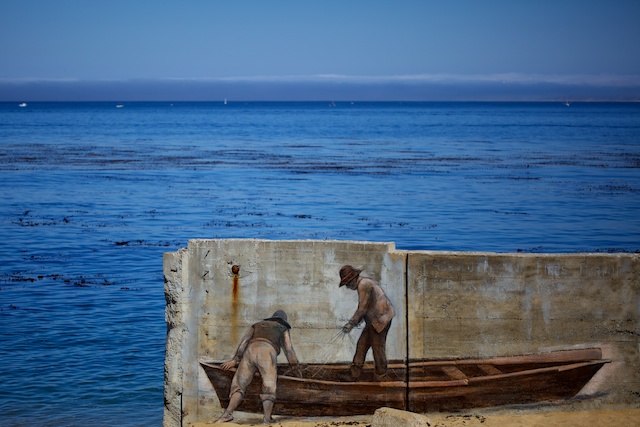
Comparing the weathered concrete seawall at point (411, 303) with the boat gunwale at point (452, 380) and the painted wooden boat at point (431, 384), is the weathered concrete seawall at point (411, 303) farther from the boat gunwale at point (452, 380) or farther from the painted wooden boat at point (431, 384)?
the boat gunwale at point (452, 380)

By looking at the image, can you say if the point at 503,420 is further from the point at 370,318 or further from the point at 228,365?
the point at 228,365

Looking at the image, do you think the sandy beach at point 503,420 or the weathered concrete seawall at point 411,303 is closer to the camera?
the sandy beach at point 503,420

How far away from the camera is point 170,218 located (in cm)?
3334

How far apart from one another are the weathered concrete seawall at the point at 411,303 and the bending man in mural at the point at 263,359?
0.39ft

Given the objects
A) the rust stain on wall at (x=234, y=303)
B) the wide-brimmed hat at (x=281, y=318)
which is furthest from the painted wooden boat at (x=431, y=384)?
the wide-brimmed hat at (x=281, y=318)

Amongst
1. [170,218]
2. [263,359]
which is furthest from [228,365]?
[170,218]

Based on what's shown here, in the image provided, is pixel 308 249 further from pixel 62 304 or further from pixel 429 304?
pixel 62 304

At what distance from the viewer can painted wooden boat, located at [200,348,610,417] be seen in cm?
1226

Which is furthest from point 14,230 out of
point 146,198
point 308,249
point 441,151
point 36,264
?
point 441,151

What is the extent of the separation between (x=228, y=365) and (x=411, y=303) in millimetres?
2665

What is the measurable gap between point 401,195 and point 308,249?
90.7 feet

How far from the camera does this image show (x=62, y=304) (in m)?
20.7

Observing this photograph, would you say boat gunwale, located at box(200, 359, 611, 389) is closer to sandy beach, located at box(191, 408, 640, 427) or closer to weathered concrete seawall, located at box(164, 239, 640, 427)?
weathered concrete seawall, located at box(164, 239, 640, 427)

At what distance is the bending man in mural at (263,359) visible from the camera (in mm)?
12281
